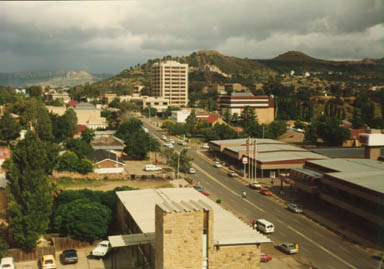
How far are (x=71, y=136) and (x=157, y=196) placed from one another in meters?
42.8

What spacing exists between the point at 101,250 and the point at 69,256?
1962 millimetres

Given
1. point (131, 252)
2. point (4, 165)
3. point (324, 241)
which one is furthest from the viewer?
point (4, 165)

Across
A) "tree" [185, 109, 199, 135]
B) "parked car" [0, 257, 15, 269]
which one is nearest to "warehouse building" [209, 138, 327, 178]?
"tree" [185, 109, 199, 135]

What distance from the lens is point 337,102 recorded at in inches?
4313

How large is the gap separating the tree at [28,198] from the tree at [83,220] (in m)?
1.55

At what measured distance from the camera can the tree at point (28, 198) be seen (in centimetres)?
2595

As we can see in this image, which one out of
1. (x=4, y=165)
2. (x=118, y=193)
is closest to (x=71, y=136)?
(x=4, y=165)

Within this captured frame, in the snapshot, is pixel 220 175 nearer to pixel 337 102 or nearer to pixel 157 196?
pixel 157 196

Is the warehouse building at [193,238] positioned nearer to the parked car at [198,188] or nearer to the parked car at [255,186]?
the parked car at [198,188]

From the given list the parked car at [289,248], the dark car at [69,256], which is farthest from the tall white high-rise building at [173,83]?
the dark car at [69,256]

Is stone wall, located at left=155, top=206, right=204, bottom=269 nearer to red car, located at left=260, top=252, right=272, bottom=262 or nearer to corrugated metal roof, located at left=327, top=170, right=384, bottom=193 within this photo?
red car, located at left=260, top=252, right=272, bottom=262

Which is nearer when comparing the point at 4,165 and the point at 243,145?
the point at 4,165

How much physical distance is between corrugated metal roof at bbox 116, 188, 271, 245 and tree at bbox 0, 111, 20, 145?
106 feet

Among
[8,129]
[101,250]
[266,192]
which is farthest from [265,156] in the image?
[8,129]
